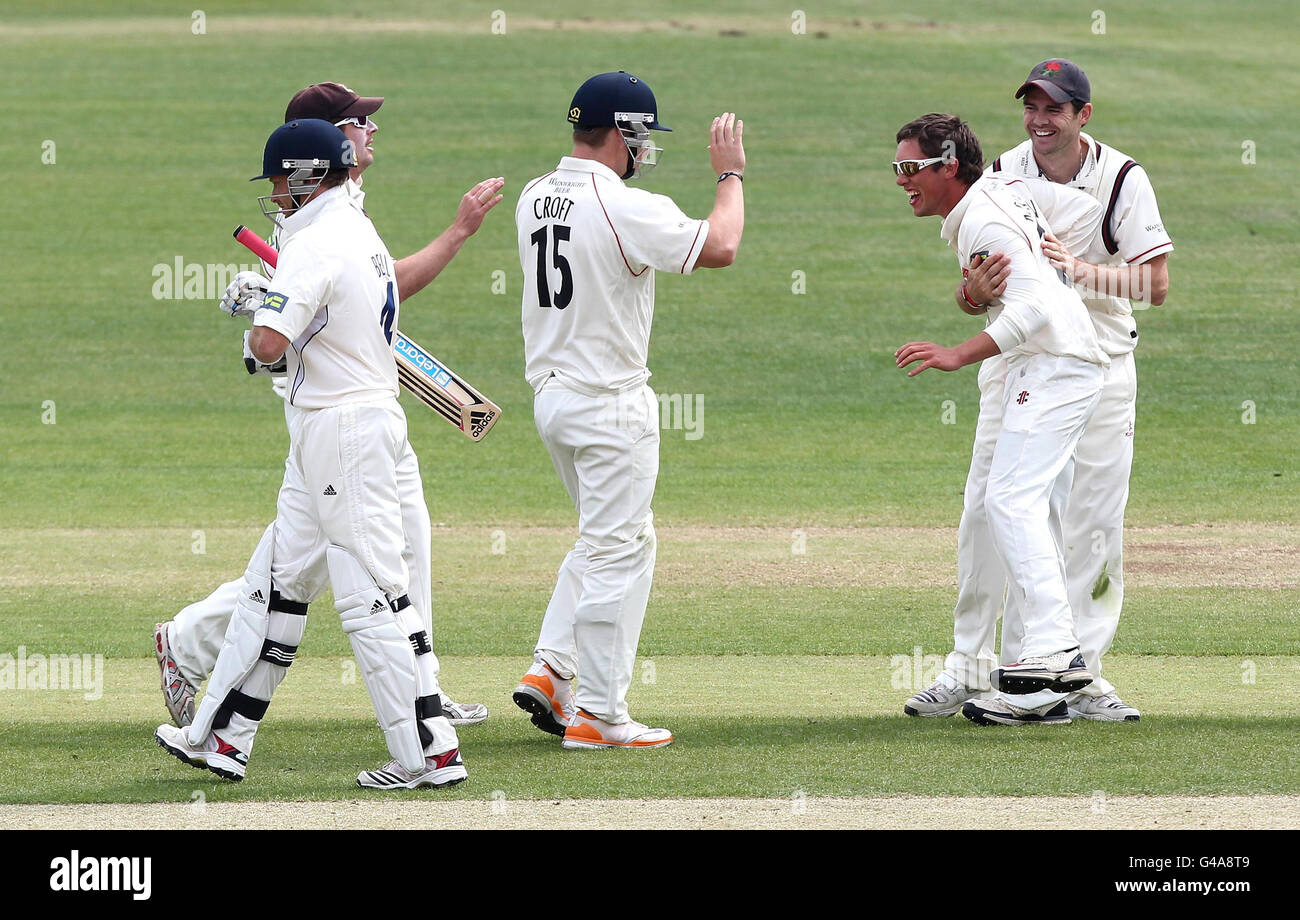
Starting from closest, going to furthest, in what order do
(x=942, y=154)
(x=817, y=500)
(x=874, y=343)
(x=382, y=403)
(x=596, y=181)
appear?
(x=382, y=403)
(x=596, y=181)
(x=942, y=154)
(x=817, y=500)
(x=874, y=343)

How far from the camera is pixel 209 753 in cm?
614

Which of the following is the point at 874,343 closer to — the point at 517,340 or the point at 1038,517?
the point at 517,340

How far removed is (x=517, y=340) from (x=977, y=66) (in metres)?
15.7

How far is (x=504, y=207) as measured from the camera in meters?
25.7

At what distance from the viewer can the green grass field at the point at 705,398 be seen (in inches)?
270

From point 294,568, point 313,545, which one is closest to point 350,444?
point 313,545

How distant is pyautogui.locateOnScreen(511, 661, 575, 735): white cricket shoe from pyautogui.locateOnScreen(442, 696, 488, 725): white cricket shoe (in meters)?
0.43

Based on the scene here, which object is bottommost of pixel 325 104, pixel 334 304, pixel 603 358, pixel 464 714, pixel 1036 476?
pixel 464 714

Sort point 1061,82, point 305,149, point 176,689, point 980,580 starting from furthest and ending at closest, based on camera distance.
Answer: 1. point 980,580
2. point 1061,82
3. point 176,689
4. point 305,149

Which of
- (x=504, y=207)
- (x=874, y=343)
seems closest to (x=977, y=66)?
(x=504, y=207)

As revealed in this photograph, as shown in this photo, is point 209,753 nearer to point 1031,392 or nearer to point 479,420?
point 479,420

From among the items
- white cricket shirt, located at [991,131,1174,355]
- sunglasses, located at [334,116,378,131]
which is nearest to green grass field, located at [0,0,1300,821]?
white cricket shirt, located at [991,131,1174,355]

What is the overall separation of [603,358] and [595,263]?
377 mm
